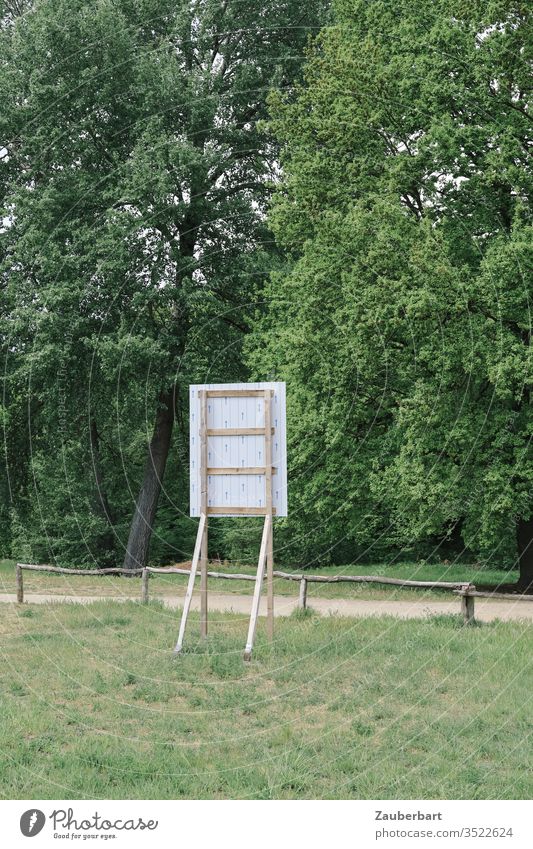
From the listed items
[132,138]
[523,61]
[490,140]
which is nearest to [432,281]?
[490,140]

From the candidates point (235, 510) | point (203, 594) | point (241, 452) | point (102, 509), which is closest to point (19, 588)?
point (203, 594)

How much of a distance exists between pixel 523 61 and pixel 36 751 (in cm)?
1734

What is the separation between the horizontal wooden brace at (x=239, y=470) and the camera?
14086 millimetres

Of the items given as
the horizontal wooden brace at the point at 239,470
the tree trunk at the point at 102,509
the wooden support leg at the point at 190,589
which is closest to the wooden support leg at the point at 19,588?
the wooden support leg at the point at 190,589

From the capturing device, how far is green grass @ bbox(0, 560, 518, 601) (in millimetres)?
21953

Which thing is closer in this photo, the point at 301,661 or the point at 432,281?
the point at 301,661

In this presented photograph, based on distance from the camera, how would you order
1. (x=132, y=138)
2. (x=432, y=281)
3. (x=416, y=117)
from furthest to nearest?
(x=132, y=138), (x=416, y=117), (x=432, y=281)

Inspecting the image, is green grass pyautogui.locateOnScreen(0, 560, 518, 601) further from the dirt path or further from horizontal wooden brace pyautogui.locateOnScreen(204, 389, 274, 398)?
horizontal wooden brace pyautogui.locateOnScreen(204, 389, 274, 398)

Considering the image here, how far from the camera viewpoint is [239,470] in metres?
14.2

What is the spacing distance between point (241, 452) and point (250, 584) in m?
11.3

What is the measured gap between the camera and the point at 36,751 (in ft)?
29.7

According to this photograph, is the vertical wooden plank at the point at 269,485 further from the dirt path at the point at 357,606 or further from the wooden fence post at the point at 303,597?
the wooden fence post at the point at 303,597

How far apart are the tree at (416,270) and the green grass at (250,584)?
184cm
